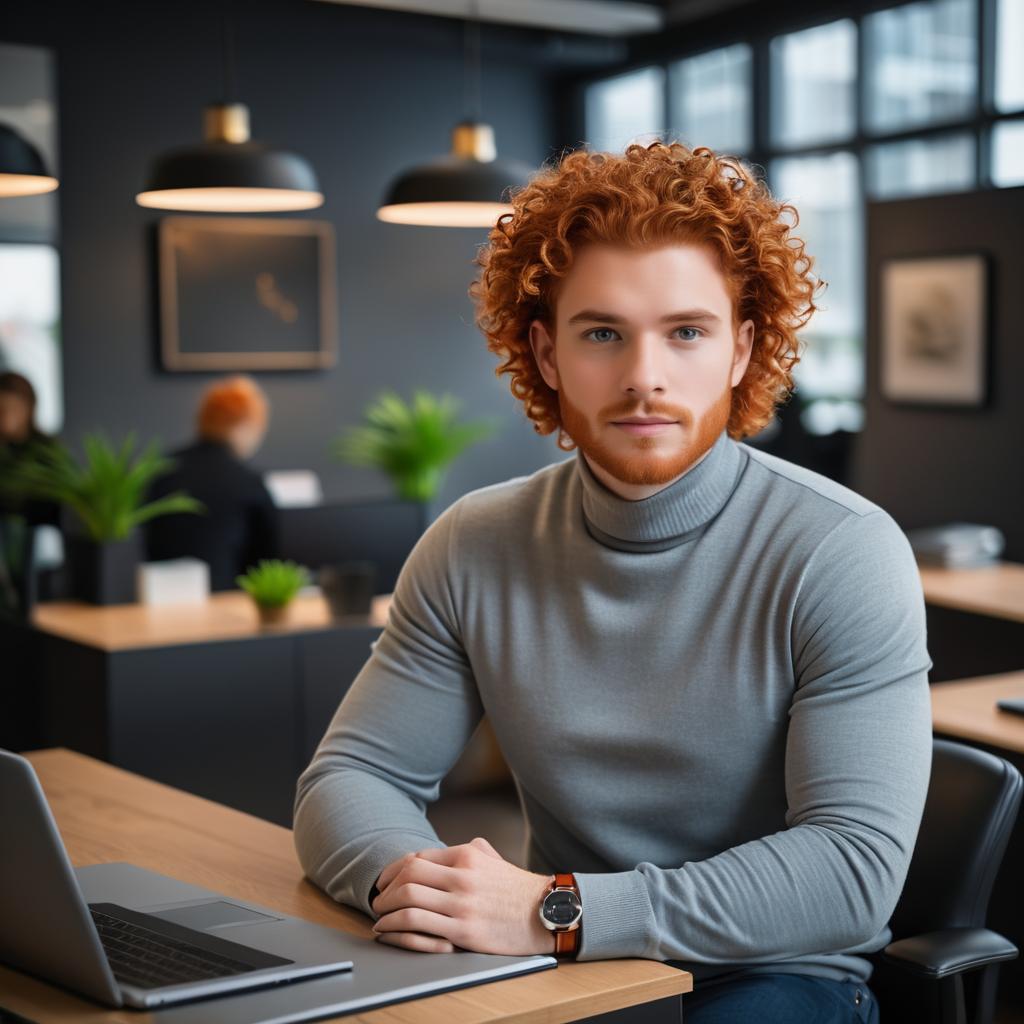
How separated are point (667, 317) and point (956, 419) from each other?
4.63 metres

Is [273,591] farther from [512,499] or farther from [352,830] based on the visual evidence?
[352,830]

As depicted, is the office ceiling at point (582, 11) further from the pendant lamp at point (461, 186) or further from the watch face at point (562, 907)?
the watch face at point (562, 907)

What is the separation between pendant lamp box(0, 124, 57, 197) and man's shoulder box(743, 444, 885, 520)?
64.3 inches

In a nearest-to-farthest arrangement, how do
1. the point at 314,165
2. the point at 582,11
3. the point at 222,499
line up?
the point at 222,499, the point at 582,11, the point at 314,165

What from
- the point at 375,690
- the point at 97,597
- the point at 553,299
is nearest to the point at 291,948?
the point at 375,690

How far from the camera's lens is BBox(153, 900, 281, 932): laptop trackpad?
150cm

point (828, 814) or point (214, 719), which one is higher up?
point (828, 814)

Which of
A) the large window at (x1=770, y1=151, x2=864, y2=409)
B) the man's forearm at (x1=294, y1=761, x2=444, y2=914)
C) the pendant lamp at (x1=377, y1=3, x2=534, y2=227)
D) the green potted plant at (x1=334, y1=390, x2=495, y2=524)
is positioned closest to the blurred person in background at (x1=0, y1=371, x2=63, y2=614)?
the green potted plant at (x1=334, y1=390, x2=495, y2=524)

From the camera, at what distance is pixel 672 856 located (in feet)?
5.70

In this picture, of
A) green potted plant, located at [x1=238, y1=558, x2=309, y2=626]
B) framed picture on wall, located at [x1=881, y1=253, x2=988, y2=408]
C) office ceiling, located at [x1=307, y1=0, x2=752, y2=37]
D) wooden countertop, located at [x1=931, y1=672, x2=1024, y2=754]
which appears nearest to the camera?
wooden countertop, located at [x1=931, y1=672, x2=1024, y2=754]

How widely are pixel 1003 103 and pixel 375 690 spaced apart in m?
5.96

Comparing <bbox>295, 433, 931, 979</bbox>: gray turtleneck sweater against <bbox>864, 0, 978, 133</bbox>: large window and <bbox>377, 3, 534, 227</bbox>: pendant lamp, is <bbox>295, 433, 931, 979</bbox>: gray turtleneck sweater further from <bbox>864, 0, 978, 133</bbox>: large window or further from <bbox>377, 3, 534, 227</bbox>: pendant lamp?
<bbox>864, 0, 978, 133</bbox>: large window

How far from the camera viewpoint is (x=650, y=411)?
167cm

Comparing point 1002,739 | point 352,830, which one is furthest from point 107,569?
point 352,830
